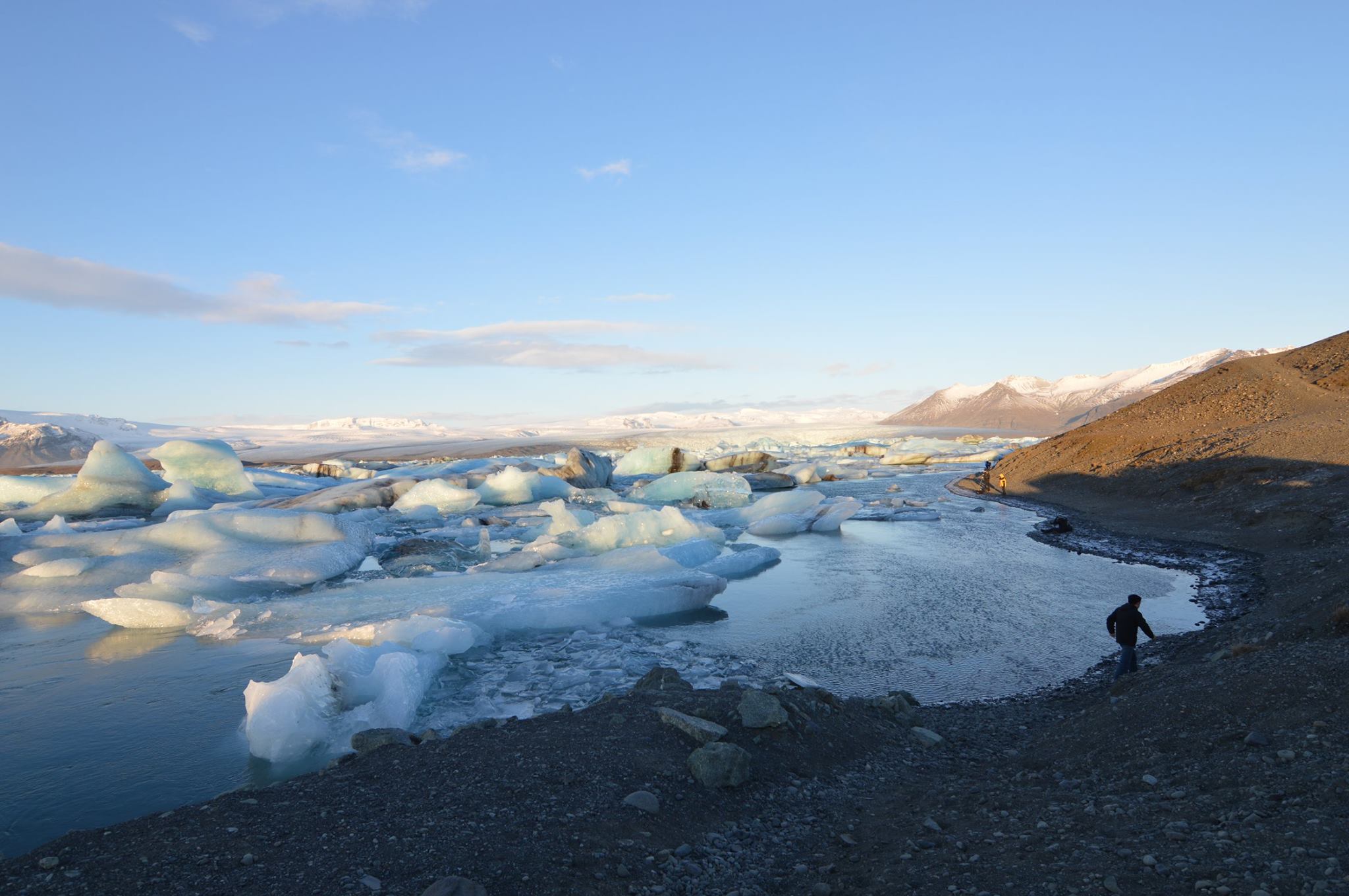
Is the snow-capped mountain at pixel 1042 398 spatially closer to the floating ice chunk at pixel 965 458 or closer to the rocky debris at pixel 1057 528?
the floating ice chunk at pixel 965 458

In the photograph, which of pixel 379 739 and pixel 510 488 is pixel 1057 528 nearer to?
pixel 510 488

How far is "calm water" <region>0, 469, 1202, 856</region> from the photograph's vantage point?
190 inches

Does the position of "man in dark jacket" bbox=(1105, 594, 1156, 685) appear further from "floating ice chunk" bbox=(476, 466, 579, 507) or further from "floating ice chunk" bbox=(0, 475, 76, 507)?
"floating ice chunk" bbox=(0, 475, 76, 507)

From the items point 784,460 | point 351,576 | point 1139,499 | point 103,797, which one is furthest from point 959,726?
point 784,460

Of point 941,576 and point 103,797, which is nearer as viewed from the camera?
point 103,797

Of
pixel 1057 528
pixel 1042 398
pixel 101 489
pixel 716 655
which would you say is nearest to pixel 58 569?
pixel 716 655

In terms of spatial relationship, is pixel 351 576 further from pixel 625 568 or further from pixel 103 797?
pixel 103 797

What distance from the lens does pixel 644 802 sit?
12.3ft

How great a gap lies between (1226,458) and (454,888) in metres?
21.7

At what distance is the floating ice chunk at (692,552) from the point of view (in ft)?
39.9

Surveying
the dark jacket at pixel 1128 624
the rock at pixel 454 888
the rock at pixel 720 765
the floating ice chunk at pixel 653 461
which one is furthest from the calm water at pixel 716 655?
the floating ice chunk at pixel 653 461

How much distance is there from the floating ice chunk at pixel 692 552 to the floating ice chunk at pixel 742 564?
0.11 meters

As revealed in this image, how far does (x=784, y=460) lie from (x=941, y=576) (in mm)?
32950

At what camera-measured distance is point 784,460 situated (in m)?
44.7
